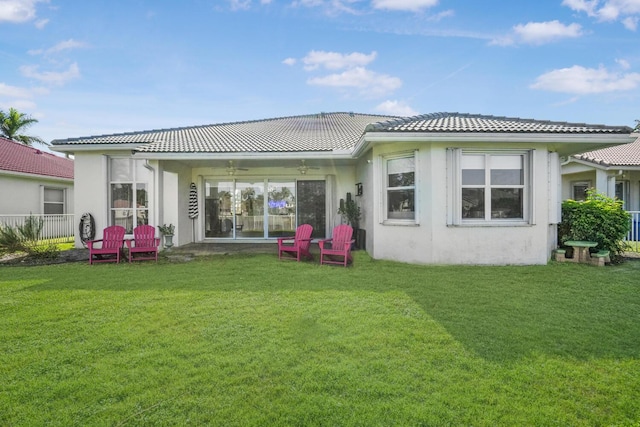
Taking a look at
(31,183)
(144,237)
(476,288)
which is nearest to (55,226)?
(31,183)

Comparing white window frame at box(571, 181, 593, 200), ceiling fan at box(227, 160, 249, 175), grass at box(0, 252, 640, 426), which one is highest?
ceiling fan at box(227, 160, 249, 175)

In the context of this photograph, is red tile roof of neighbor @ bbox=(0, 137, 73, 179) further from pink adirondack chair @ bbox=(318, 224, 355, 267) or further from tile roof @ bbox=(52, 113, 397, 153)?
pink adirondack chair @ bbox=(318, 224, 355, 267)

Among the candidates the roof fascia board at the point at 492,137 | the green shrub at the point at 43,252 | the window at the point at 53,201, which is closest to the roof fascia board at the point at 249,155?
the roof fascia board at the point at 492,137

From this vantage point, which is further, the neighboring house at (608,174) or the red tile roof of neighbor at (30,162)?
the red tile roof of neighbor at (30,162)

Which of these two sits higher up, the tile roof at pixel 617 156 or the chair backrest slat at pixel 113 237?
the tile roof at pixel 617 156

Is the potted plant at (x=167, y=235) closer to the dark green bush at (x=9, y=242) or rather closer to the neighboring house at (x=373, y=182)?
the neighboring house at (x=373, y=182)

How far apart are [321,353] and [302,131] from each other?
40.2 ft

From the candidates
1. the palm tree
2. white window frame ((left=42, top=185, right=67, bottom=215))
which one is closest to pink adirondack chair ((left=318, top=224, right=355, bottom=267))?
white window frame ((left=42, top=185, right=67, bottom=215))

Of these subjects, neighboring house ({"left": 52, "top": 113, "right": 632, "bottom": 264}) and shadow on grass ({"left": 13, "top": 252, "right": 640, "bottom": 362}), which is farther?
neighboring house ({"left": 52, "top": 113, "right": 632, "bottom": 264})

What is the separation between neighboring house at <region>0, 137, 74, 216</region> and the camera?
1444 cm

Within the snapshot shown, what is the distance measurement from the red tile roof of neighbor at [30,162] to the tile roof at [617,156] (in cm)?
2404

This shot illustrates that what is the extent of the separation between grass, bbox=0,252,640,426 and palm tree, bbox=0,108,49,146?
32.7 metres

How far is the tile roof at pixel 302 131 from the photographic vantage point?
7723 mm

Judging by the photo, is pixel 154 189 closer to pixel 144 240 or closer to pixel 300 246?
pixel 144 240
